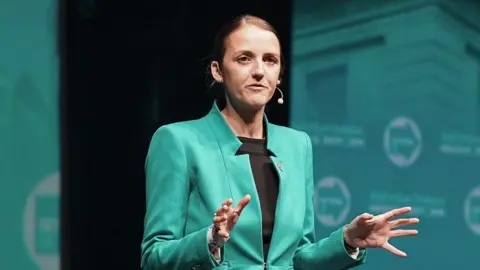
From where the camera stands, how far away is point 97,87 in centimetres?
350

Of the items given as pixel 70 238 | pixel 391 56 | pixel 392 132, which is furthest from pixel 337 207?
pixel 70 238

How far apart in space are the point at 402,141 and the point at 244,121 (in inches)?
91.6

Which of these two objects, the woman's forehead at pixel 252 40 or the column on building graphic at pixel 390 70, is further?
the column on building graphic at pixel 390 70

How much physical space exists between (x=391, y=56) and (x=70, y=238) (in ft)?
5.55

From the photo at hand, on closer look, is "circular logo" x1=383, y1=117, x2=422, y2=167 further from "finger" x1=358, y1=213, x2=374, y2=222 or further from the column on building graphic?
"finger" x1=358, y1=213, x2=374, y2=222

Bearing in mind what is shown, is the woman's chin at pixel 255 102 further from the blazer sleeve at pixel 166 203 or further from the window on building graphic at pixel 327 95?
the window on building graphic at pixel 327 95

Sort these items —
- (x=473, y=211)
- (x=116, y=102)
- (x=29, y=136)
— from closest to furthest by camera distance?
(x=29, y=136)
(x=116, y=102)
(x=473, y=211)

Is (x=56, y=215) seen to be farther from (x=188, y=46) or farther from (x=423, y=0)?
(x=423, y=0)

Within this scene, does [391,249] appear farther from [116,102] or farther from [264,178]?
[116,102]

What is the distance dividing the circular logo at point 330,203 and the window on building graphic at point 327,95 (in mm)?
270

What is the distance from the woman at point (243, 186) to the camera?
6.15 ft

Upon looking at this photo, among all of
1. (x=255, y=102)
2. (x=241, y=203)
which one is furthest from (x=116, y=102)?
(x=241, y=203)

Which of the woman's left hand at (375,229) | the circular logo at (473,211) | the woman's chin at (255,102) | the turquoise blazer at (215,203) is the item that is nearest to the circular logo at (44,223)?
the turquoise blazer at (215,203)

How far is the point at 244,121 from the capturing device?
2020 mm
